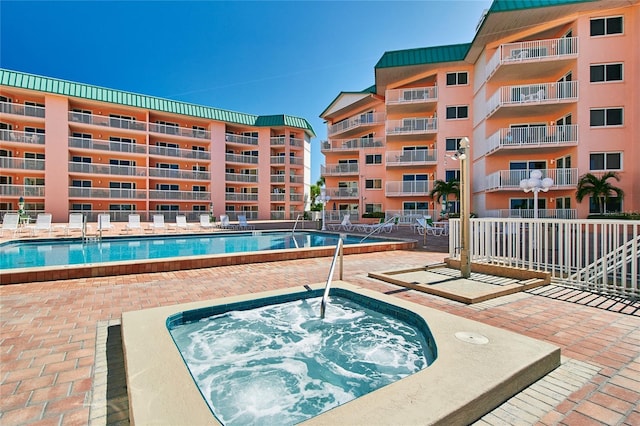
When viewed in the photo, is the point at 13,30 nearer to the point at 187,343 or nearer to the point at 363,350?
the point at 187,343

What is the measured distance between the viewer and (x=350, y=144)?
29734mm

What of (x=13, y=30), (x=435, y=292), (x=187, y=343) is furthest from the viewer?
(x=13, y=30)

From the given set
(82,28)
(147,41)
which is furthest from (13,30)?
(147,41)

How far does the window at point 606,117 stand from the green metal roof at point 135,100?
24924 millimetres

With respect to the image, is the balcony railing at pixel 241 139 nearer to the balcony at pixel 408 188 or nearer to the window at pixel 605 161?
the balcony at pixel 408 188

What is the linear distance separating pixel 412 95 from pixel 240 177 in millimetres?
18010

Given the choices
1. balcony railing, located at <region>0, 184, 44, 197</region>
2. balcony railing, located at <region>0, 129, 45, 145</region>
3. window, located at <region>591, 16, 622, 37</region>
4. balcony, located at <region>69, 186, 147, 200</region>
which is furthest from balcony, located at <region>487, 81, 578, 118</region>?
balcony railing, located at <region>0, 184, 44, 197</region>

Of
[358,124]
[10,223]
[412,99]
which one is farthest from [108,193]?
[412,99]

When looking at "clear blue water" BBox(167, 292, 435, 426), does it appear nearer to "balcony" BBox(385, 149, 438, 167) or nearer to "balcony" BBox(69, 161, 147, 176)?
"balcony" BBox(385, 149, 438, 167)

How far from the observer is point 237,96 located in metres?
41.7

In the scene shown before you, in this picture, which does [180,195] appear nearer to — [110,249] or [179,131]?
[179,131]

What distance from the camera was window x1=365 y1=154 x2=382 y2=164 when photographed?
27953 mm

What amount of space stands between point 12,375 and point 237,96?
142ft

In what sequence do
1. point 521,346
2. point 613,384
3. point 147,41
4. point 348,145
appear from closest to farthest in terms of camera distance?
point 613,384, point 521,346, point 147,41, point 348,145
